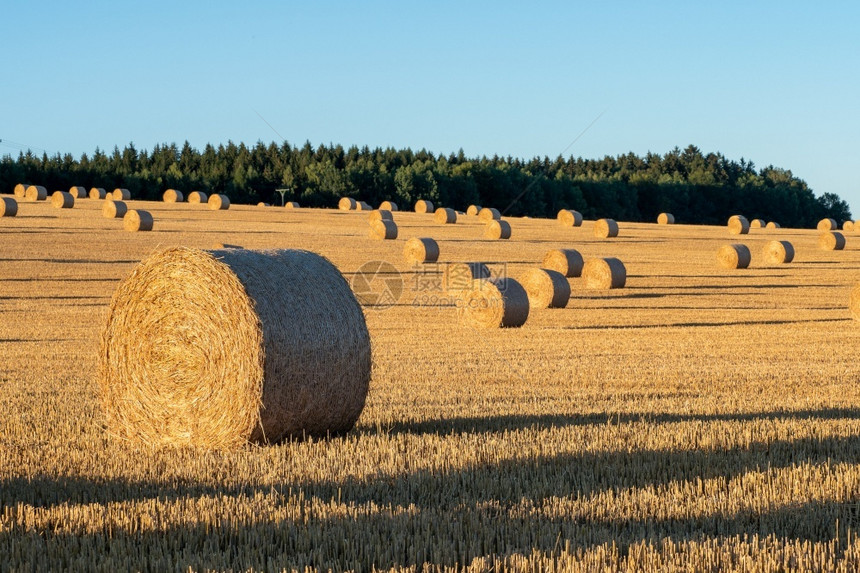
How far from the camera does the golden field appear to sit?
5348mm

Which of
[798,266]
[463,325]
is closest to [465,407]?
[463,325]

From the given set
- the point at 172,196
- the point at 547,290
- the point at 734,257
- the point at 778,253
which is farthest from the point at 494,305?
the point at 172,196

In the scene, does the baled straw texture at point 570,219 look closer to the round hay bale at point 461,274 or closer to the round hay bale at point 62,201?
the round hay bale at point 62,201

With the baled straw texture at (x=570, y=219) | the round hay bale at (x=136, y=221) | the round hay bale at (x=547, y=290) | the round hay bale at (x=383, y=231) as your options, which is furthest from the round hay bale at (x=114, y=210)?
the round hay bale at (x=547, y=290)

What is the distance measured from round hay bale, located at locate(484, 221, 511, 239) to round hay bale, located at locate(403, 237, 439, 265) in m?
10.8

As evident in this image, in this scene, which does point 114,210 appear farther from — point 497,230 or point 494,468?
point 494,468

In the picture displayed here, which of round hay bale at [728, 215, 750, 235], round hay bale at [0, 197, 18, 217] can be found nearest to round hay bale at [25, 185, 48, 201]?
round hay bale at [0, 197, 18, 217]

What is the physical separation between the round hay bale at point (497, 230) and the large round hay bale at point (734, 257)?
11.4 m

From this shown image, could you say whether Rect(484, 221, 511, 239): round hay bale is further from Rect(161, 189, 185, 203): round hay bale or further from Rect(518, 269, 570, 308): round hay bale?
Rect(161, 189, 185, 203): round hay bale

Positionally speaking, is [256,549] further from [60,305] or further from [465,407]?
[60,305]

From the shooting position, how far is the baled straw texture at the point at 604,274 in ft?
89.0

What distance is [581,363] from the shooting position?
14156 millimetres

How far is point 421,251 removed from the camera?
106 ft

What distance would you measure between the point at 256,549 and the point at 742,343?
12954mm
